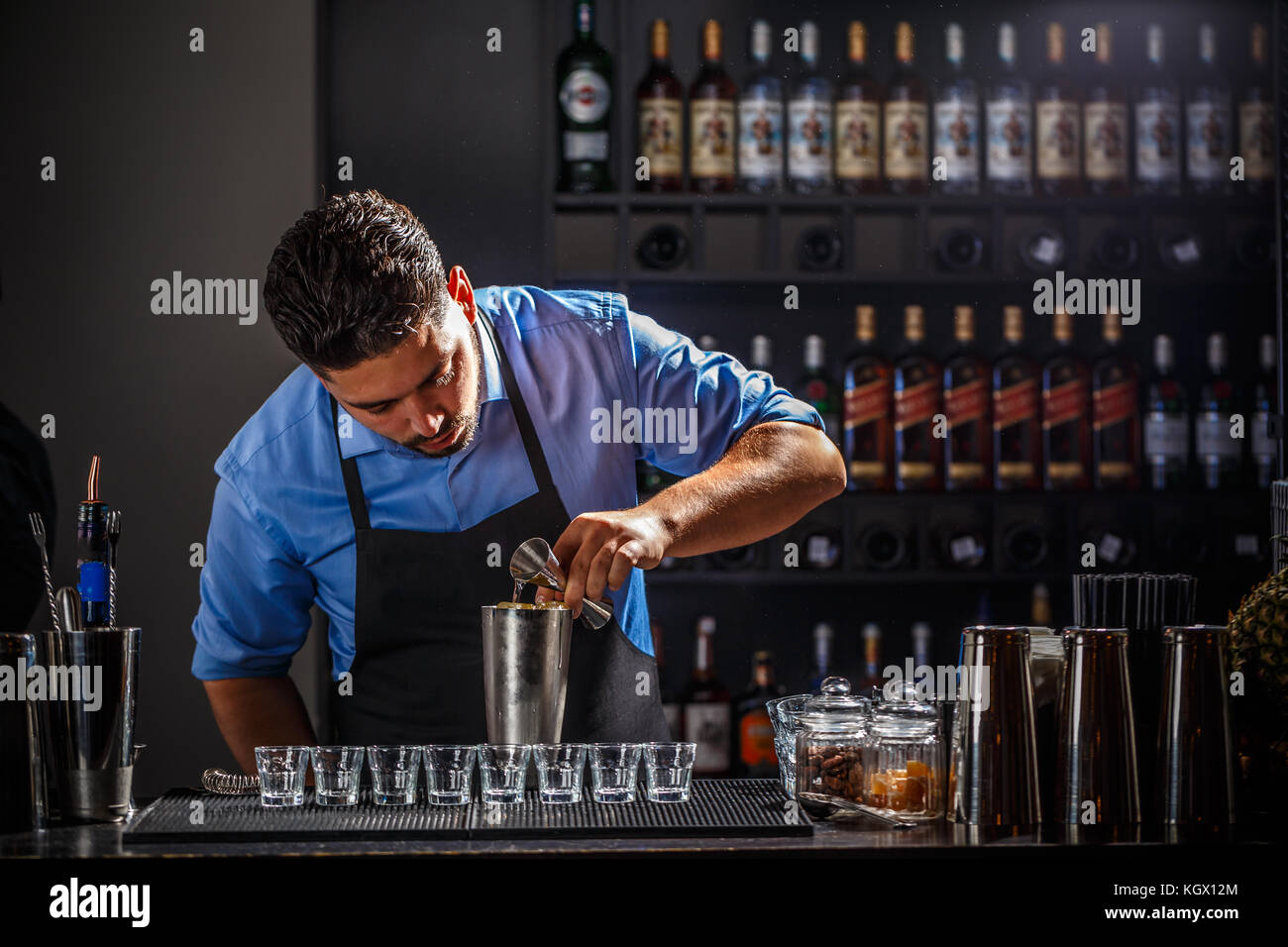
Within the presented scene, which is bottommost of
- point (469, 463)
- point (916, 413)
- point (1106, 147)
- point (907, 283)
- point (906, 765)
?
point (906, 765)

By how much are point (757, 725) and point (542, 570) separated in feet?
4.51

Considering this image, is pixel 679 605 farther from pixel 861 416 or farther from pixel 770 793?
pixel 770 793

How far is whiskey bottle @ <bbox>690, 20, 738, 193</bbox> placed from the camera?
268 centimetres

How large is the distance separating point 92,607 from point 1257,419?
235 centimetres

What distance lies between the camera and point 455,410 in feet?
5.59

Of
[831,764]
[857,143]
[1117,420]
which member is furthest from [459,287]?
[1117,420]

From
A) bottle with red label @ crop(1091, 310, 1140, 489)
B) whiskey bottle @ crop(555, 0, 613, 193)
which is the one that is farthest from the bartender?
bottle with red label @ crop(1091, 310, 1140, 489)

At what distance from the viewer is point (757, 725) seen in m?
2.67

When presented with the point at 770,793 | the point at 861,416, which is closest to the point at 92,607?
the point at 770,793

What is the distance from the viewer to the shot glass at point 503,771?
4.13ft

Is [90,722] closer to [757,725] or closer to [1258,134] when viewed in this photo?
[757,725]
